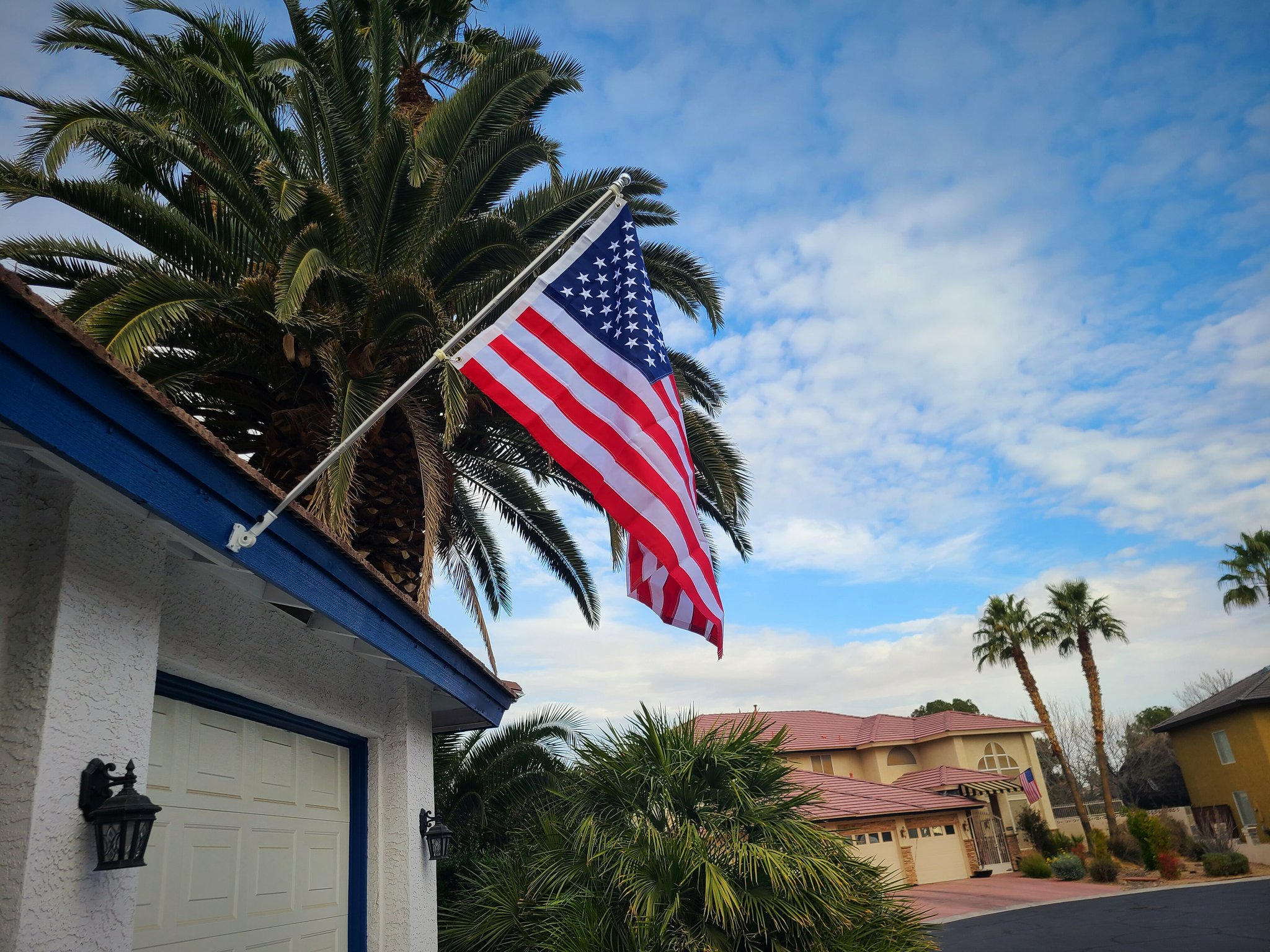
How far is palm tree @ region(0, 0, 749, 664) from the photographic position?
7.53 m

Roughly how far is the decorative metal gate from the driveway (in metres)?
3.15

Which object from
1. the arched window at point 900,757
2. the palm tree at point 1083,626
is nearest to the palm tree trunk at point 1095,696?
the palm tree at point 1083,626

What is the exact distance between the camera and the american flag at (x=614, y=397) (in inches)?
189

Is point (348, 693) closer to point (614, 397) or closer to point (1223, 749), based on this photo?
point (614, 397)

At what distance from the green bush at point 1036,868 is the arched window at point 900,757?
8.07 metres

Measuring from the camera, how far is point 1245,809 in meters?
34.9

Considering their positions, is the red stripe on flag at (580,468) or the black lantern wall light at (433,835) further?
the black lantern wall light at (433,835)

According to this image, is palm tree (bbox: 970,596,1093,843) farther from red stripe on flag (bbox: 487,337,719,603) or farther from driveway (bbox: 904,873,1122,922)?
red stripe on flag (bbox: 487,337,719,603)

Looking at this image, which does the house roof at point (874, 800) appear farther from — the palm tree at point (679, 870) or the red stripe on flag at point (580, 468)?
the red stripe on flag at point (580, 468)

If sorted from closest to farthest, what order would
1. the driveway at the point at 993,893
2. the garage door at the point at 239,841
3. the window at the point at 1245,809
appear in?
the garage door at the point at 239,841
the driveway at the point at 993,893
the window at the point at 1245,809

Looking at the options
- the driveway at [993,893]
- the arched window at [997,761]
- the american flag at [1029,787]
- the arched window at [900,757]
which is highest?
the arched window at [900,757]

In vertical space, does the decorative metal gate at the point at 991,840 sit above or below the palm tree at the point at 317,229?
below

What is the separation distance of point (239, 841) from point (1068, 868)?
114 ft

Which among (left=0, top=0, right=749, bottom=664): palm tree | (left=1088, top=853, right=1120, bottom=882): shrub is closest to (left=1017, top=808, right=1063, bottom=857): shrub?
(left=1088, top=853, right=1120, bottom=882): shrub
